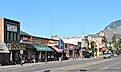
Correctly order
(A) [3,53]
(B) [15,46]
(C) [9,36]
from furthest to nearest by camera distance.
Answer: (C) [9,36]
(B) [15,46]
(A) [3,53]

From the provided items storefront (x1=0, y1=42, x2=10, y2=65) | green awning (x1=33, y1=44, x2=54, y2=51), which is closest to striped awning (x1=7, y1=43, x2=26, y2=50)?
storefront (x1=0, y1=42, x2=10, y2=65)

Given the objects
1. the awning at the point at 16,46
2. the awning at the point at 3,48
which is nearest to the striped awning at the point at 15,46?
the awning at the point at 16,46

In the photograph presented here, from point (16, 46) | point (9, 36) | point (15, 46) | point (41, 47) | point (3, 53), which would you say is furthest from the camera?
point (41, 47)

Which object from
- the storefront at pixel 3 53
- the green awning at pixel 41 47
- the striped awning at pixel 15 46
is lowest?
the storefront at pixel 3 53

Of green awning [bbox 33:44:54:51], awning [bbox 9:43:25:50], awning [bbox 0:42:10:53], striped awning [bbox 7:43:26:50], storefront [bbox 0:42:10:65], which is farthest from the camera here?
green awning [bbox 33:44:54:51]

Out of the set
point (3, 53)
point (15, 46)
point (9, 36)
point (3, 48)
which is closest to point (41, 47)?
point (15, 46)

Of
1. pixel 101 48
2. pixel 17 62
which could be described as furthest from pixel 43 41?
pixel 101 48

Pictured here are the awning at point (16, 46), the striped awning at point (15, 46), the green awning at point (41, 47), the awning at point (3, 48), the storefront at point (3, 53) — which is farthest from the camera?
the green awning at point (41, 47)

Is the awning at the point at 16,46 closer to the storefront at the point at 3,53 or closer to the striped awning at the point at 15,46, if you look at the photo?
the striped awning at the point at 15,46

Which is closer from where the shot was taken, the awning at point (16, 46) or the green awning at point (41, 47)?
the awning at point (16, 46)

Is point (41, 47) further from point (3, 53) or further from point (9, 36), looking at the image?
point (3, 53)

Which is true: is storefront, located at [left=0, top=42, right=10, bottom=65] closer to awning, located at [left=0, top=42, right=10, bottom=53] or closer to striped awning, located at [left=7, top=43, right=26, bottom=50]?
awning, located at [left=0, top=42, right=10, bottom=53]

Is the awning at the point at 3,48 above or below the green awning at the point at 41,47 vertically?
below

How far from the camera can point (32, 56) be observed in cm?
7475
